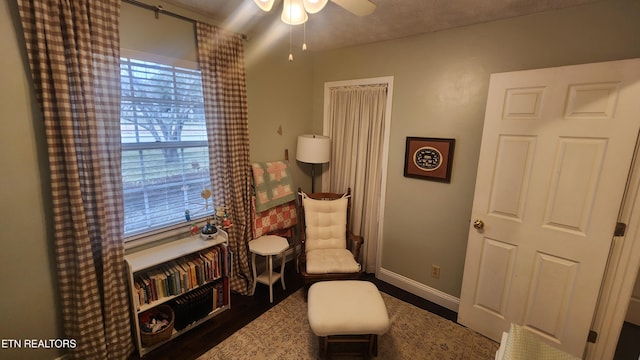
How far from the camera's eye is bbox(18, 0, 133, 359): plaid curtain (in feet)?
4.60

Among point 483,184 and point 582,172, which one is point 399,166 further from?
point 582,172

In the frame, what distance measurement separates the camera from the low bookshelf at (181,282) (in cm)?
182

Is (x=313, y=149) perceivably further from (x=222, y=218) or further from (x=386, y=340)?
(x=386, y=340)

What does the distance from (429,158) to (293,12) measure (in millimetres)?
1686

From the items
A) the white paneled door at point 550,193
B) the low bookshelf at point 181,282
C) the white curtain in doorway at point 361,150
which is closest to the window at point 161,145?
the low bookshelf at point 181,282

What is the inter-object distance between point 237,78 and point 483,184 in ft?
7.28

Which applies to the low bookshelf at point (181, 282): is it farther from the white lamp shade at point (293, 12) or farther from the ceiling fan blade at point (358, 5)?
the ceiling fan blade at point (358, 5)

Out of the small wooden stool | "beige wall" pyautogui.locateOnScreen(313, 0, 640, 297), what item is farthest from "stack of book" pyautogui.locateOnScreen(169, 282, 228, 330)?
"beige wall" pyautogui.locateOnScreen(313, 0, 640, 297)

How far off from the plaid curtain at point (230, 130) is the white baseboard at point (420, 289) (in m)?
1.47

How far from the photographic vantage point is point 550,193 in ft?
5.76

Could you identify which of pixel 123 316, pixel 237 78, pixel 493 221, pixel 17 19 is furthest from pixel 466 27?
pixel 123 316

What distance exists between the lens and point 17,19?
136cm

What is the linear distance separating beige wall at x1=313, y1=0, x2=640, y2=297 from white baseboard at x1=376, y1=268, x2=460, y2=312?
52 mm

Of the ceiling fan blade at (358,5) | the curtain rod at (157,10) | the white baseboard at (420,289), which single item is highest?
the curtain rod at (157,10)
